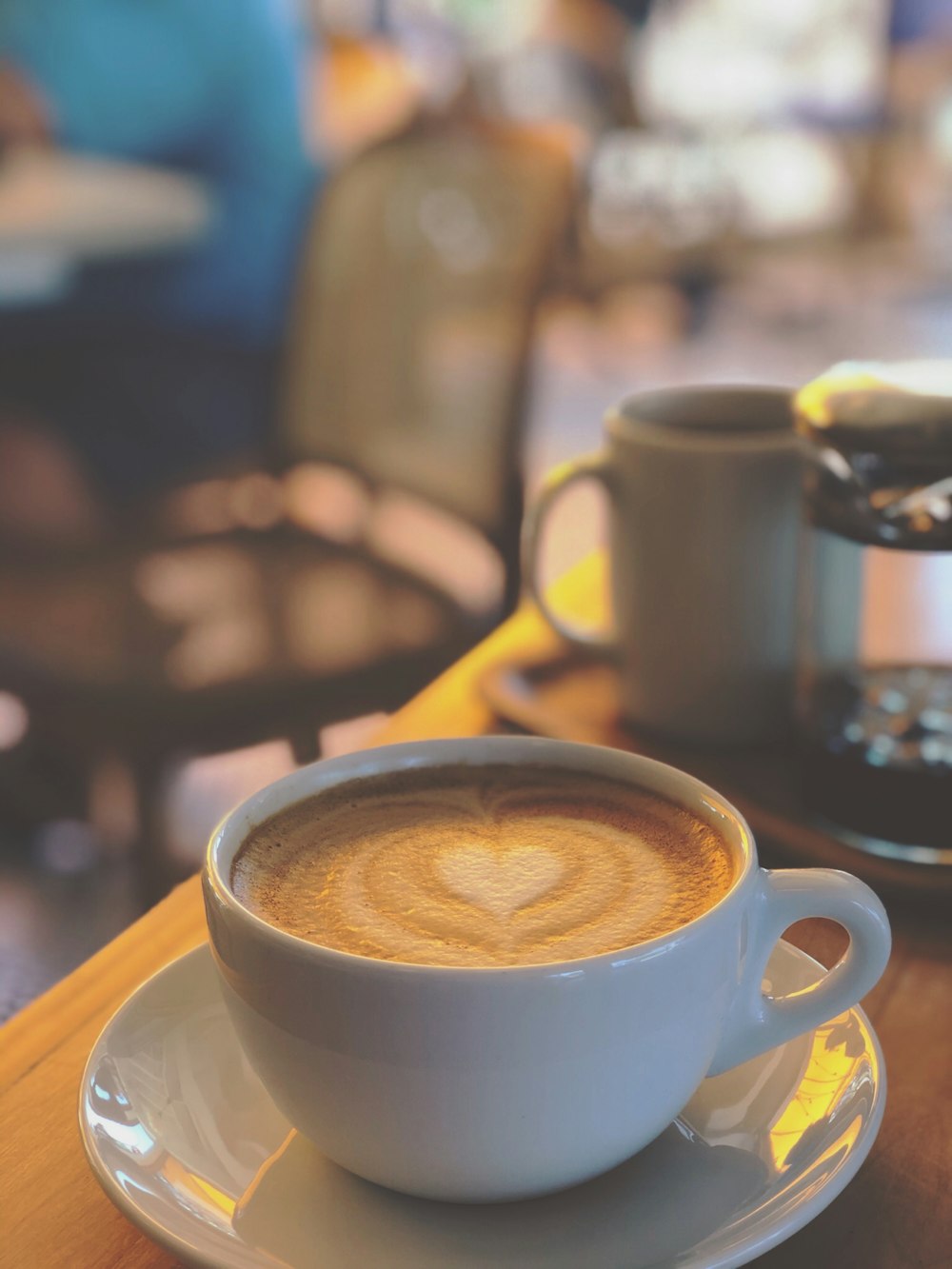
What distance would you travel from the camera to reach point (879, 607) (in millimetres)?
572

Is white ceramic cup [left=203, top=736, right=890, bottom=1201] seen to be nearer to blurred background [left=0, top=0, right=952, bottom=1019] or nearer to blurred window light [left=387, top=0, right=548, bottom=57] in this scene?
blurred background [left=0, top=0, right=952, bottom=1019]

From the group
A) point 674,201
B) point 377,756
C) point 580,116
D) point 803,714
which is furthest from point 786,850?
point 580,116

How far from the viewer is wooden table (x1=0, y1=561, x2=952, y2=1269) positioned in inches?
12.7

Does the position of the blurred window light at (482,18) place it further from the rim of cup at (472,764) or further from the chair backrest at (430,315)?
the rim of cup at (472,764)

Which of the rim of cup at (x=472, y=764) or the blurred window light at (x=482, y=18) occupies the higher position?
the blurred window light at (x=482, y=18)

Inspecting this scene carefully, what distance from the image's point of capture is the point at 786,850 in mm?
499

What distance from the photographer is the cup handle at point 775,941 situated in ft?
1.09

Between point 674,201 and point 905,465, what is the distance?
4.36 m

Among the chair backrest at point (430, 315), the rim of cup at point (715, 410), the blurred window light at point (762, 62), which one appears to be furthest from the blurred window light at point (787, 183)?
the rim of cup at point (715, 410)

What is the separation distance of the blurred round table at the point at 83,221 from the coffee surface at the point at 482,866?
5.58 feet

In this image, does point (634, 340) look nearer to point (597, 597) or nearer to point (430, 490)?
point (430, 490)

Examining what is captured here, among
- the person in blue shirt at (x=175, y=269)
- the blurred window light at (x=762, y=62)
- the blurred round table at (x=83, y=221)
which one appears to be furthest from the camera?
the blurred window light at (x=762, y=62)

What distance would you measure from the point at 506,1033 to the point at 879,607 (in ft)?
1.11

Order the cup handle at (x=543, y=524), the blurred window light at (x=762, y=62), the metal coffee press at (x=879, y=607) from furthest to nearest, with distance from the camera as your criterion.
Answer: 1. the blurred window light at (x=762, y=62)
2. the cup handle at (x=543, y=524)
3. the metal coffee press at (x=879, y=607)
